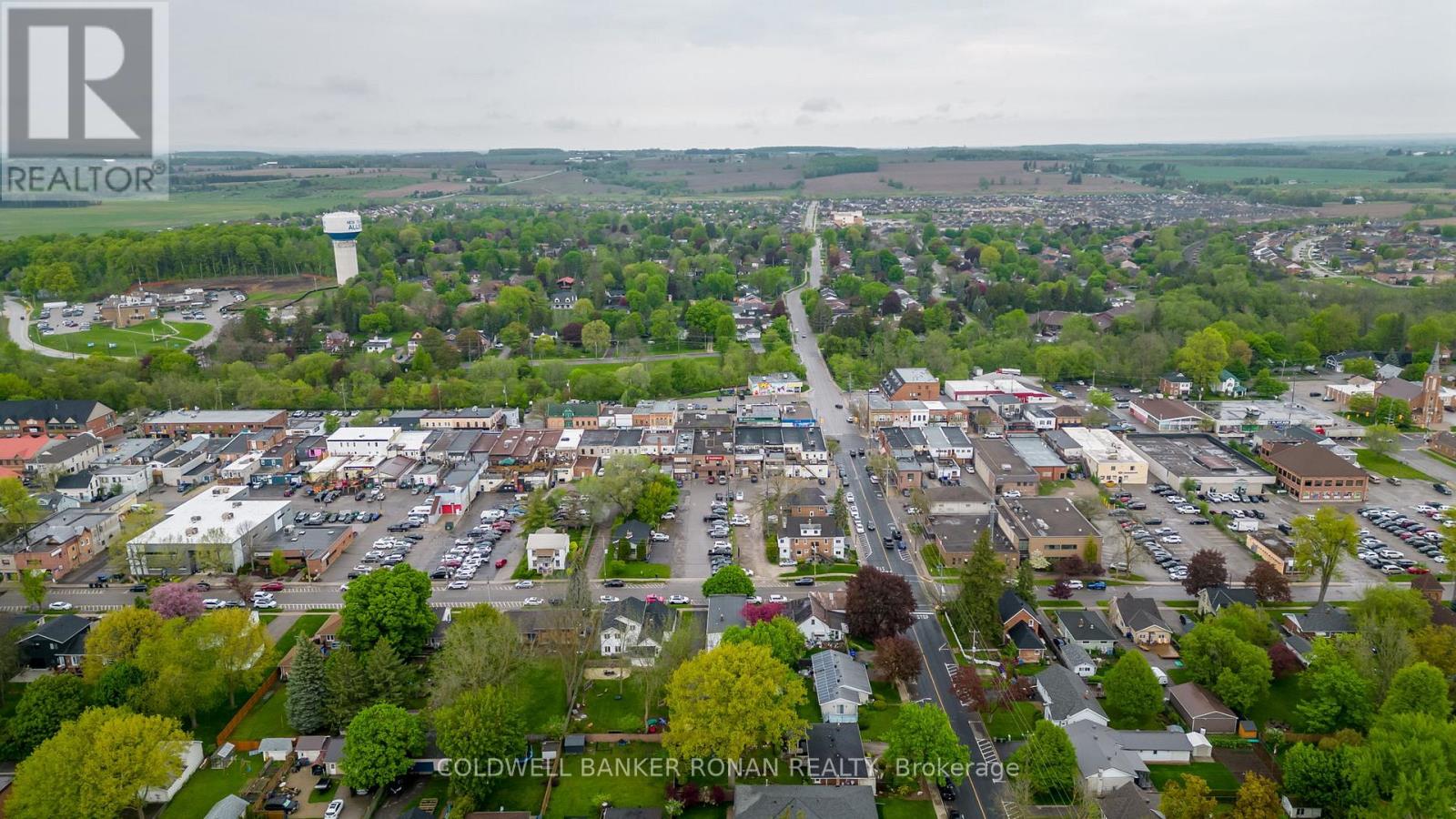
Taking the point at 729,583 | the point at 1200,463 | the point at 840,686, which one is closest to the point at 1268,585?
the point at 1200,463

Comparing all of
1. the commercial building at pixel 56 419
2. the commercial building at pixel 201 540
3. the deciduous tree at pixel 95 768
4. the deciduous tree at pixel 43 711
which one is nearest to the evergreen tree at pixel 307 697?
the deciduous tree at pixel 95 768

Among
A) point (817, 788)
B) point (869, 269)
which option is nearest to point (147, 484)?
point (817, 788)

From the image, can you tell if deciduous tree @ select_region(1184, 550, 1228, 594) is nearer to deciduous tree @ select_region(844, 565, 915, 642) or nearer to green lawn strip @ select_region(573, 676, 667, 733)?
deciduous tree @ select_region(844, 565, 915, 642)

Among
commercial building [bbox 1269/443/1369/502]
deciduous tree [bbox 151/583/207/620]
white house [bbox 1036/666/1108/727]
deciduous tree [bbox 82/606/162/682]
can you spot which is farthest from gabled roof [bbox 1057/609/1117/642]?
deciduous tree [bbox 151/583/207/620]

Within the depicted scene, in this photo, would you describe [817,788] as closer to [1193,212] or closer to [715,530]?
[715,530]

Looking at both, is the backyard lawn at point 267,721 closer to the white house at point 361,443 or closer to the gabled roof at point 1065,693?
the gabled roof at point 1065,693

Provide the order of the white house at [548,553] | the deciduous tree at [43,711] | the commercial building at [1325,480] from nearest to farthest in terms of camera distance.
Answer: the deciduous tree at [43,711] < the white house at [548,553] < the commercial building at [1325,480]

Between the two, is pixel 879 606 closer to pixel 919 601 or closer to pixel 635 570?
pixel 919 601
